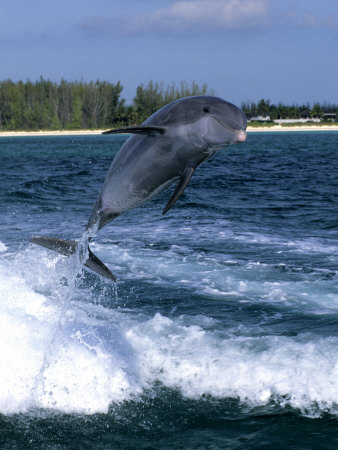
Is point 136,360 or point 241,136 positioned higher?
point 241,136

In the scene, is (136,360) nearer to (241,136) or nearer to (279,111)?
(241,136)

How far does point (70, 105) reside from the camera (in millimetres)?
148250

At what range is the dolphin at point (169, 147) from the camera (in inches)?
166

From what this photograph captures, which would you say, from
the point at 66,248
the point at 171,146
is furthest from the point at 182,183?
the point at 66,248

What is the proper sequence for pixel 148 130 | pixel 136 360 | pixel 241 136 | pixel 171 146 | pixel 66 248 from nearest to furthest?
1. pixel 241 136
2. pixel 148 130
3. pixel 171 146
4. pixel 66 248
5. pixel 136 360

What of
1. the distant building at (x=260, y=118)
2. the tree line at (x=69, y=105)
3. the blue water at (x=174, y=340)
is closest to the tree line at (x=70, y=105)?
the tree line at (x=69, y=105)

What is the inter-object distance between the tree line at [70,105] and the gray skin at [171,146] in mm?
138580

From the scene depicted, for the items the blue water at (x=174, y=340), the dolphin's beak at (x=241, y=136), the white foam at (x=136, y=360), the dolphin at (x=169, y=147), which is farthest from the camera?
the white foam at (x=136, y=360)

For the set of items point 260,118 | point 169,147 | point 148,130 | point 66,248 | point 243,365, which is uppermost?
point 260,118

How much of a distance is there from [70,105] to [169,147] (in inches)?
5850

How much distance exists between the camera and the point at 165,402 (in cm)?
703

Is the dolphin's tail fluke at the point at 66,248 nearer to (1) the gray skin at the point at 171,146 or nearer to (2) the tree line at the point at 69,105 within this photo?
(1) the gray skin at the point at 171,146

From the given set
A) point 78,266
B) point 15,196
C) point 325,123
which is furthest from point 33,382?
point 325,123

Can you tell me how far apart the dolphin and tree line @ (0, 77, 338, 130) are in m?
139
